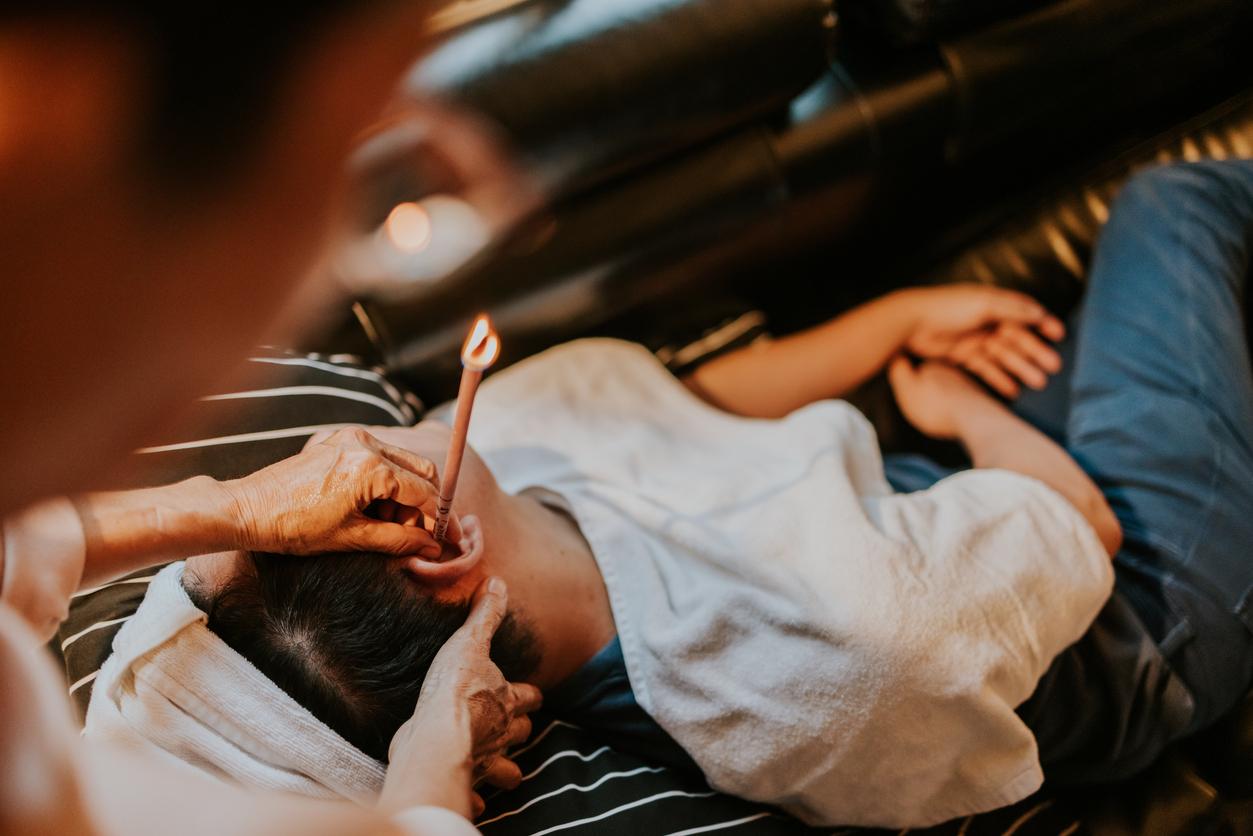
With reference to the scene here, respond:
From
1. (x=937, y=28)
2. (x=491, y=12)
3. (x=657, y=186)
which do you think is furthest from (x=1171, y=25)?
(x=491, y=12)

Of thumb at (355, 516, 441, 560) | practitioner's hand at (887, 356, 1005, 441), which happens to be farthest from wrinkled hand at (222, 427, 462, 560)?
practitioner's hand at (887, 356, 1005, 441)

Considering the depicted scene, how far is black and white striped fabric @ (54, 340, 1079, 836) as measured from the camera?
2.56ft

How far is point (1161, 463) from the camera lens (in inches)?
41.5

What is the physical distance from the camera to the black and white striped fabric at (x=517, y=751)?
781 mm

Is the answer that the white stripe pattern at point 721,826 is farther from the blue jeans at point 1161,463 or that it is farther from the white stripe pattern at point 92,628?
the white stripe pattern at point 92,628

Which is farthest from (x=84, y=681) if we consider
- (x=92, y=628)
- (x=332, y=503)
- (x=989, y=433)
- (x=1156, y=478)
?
(x=1156, y=478)

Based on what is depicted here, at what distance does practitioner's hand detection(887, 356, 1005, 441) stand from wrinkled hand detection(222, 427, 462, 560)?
814 millimetres

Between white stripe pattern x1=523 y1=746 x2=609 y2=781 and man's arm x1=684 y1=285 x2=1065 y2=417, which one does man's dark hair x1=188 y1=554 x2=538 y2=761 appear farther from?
man's arm x1=684 y1=285 x2=1065 y2=417

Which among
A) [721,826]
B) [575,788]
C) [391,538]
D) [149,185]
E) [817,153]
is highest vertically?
[149,185]

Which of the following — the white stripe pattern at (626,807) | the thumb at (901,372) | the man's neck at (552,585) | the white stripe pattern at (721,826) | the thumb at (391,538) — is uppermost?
the thumb at (391,538)

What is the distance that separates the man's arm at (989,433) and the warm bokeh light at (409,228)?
73 centimetres

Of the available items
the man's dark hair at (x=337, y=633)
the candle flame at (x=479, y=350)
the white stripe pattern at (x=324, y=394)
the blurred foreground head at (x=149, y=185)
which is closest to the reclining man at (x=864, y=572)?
the man's dark hair at (x=337, y=633)

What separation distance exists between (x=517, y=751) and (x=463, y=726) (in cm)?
28

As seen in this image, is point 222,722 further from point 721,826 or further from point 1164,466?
point 1164,466
